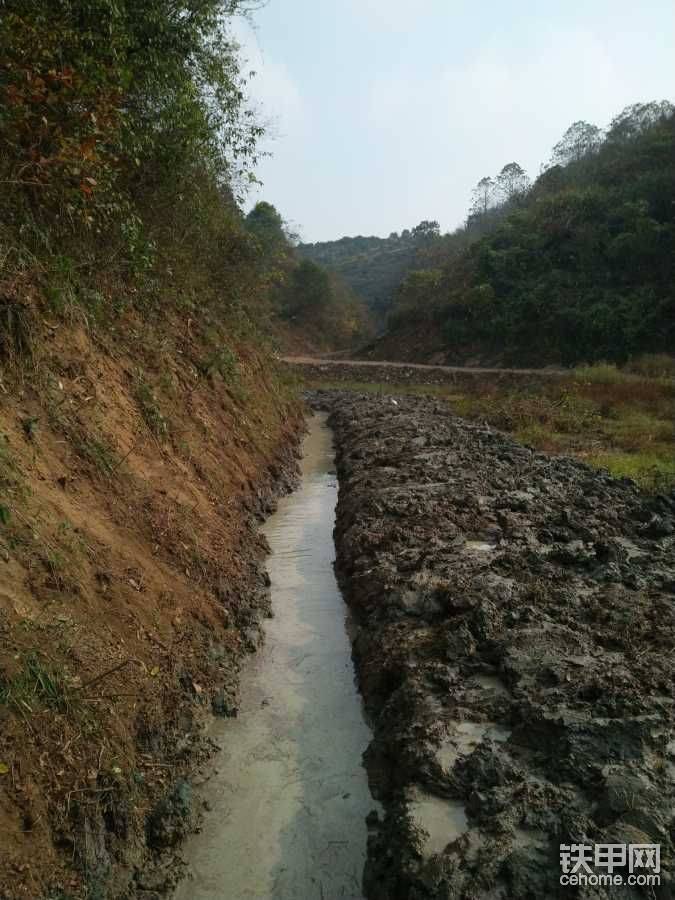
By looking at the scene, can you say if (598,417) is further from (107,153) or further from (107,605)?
(107,605)

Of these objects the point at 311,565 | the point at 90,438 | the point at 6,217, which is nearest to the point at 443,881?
the point at 90,438

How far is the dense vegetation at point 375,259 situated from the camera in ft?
243

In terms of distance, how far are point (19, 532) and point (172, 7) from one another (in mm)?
6623

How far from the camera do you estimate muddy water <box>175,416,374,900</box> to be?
3.49 m

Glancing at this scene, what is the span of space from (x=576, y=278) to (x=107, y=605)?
35.8 m

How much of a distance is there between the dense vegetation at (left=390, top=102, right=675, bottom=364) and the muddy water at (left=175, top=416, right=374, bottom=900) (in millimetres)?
28259

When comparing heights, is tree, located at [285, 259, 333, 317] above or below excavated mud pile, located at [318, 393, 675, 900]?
above

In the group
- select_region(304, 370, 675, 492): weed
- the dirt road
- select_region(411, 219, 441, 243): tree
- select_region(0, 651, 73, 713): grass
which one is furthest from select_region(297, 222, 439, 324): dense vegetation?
select_region(0, 651, 73, 713): grass

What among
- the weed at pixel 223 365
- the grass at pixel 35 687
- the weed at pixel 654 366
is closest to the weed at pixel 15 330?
the grass at pixel 35 687

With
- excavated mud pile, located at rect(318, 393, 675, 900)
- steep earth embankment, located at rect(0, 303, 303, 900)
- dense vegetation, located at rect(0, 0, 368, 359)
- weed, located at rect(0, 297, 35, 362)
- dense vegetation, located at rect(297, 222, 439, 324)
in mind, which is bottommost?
excavated mud pile, located at rect(318, 393, 675, 900)

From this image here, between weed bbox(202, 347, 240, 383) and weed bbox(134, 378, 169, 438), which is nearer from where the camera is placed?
weed bbox(134, 378, 169, 438)

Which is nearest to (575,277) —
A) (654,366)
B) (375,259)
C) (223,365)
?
(654,366)

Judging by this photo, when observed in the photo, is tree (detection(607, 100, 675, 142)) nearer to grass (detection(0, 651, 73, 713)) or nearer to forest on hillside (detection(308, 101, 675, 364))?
forest on hillside (detection(308, 101, 675, 364))

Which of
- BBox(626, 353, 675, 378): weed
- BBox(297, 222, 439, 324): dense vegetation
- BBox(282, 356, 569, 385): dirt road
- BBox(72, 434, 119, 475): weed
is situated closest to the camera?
BBox(72, 434, 119, 475): weed
